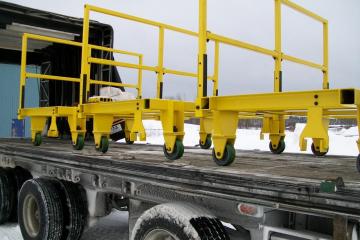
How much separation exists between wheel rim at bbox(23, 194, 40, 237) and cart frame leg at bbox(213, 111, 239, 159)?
2.26m

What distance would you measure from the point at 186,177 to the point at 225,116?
Result: 727 millimetres

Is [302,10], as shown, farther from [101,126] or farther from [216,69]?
[101,126]

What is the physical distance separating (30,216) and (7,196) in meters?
1.09

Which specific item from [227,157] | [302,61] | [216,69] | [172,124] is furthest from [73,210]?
[302,61]

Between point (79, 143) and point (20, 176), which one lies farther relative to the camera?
point (20, 176)

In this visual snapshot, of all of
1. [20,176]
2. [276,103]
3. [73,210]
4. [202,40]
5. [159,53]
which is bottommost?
[73,210]

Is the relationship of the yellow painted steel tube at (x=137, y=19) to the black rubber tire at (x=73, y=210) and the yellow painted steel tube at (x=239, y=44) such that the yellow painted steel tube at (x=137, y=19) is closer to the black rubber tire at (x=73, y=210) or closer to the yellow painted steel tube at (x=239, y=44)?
the yellow painted steel tube at (x=239, y=44)

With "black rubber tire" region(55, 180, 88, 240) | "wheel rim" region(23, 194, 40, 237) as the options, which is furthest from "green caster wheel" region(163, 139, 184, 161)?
"wheel rim" region(23, 194, 40, 237)

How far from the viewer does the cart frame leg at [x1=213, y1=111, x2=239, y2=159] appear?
296cm

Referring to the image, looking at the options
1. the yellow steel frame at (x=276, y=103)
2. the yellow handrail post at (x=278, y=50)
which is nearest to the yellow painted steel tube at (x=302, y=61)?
the yellow steel frame at (x=276, y=103)

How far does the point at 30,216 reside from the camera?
13.9 ft

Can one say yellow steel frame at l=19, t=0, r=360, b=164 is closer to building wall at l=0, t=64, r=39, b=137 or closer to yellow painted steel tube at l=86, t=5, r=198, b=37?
yellow painted steel tube at l=86, t=5, r=198, b=37

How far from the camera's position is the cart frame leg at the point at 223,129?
296 centimetres

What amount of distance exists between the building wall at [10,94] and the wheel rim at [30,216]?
6.04m
